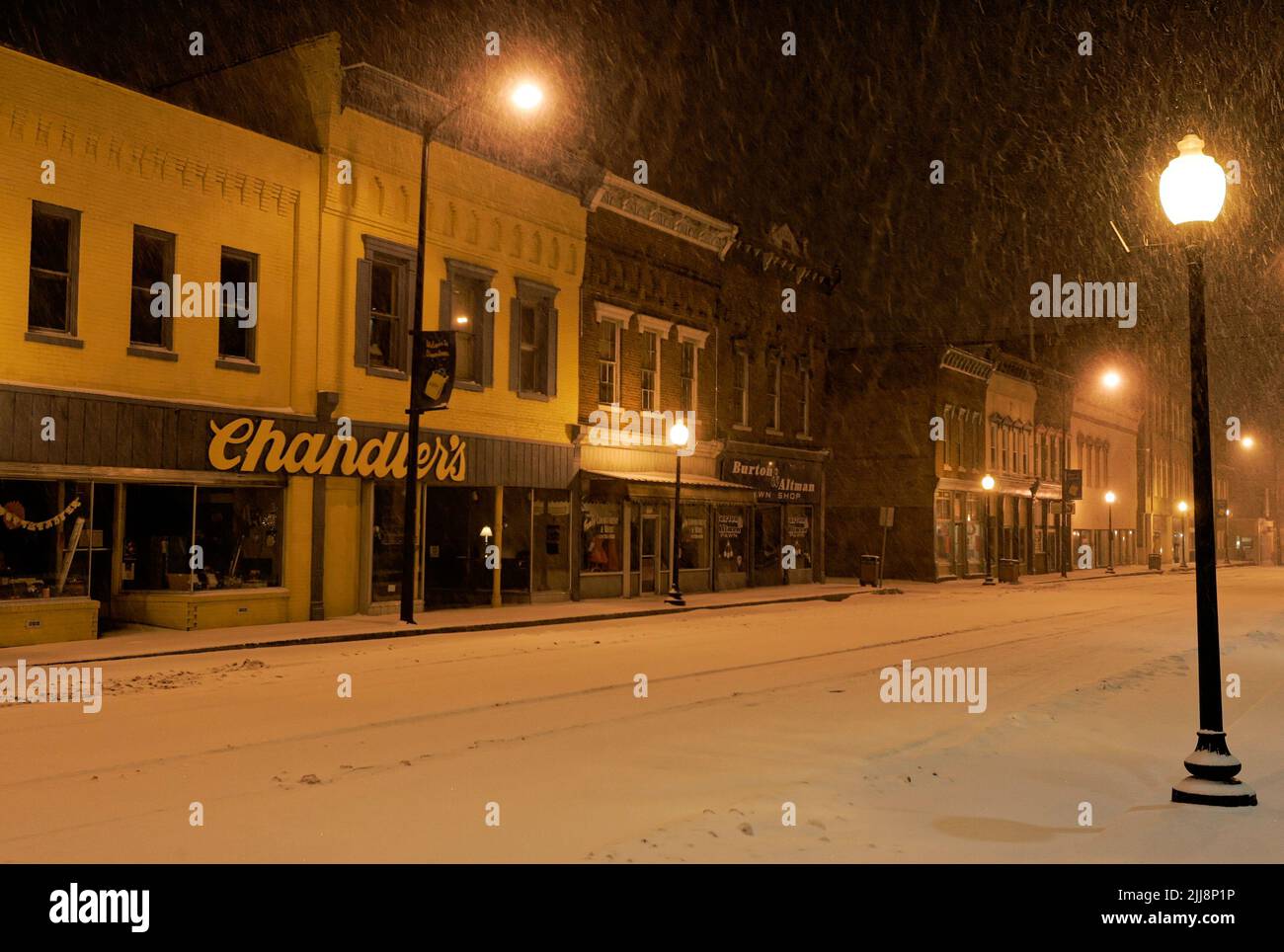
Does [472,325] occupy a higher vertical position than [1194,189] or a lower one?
higher

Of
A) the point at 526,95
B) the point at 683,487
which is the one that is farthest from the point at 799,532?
the point at 526,95

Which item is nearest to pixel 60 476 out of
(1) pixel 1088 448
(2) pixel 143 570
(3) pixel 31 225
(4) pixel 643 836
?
(2) pixel 143 570

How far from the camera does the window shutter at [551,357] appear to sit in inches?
1075

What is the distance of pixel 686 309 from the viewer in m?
32.3

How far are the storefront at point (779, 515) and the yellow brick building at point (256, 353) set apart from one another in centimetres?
873

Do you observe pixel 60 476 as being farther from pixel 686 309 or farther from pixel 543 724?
pixel 686 309

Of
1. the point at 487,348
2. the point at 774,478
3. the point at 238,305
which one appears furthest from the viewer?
the point at 774,478

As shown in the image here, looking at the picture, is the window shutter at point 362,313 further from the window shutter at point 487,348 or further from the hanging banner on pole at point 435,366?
the window shutter at point 487,348

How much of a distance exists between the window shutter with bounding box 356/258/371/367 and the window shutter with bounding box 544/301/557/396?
18.3 feet

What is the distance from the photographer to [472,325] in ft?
83.0

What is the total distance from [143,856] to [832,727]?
6164mm

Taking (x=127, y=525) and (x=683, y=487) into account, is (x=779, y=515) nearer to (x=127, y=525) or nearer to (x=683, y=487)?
(x=683, y=487)

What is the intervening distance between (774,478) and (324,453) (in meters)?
17.9

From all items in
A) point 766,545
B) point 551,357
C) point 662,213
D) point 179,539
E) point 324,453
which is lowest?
point 766,545
